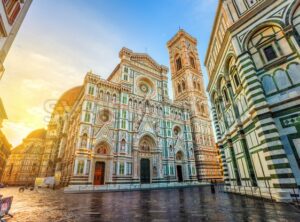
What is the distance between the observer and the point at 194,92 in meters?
38.1

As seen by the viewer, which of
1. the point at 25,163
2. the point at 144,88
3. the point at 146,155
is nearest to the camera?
the point at 146,155

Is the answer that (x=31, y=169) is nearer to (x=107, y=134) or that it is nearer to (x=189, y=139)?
(x=107, y=134)

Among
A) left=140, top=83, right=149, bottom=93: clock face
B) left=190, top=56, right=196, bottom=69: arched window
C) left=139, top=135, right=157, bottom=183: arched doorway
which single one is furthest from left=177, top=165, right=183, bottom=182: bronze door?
left=190, top=56, right=196, bottom=69: arched window

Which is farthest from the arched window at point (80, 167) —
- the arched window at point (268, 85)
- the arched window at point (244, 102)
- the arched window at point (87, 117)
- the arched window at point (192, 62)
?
the arched window at point (192, 62)

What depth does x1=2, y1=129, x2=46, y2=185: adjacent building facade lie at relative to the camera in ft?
149

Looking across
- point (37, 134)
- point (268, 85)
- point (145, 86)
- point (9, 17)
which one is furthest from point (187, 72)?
point (37, 134)

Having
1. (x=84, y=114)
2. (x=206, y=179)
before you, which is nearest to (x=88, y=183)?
(x=84, y=114)

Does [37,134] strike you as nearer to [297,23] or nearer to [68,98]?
[68,98]

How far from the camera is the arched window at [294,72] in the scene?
739cm

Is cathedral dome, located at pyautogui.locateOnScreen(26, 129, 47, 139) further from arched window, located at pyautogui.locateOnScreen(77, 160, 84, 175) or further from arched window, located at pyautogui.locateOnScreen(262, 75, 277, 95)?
arched window, located at pyautogui.locateOnScreen(262, 75, 277, 95)

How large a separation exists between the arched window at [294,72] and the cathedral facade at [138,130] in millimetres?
20339

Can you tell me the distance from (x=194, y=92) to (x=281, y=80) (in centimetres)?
3061

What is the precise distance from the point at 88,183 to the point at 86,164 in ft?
7.53

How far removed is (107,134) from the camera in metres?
23.0
